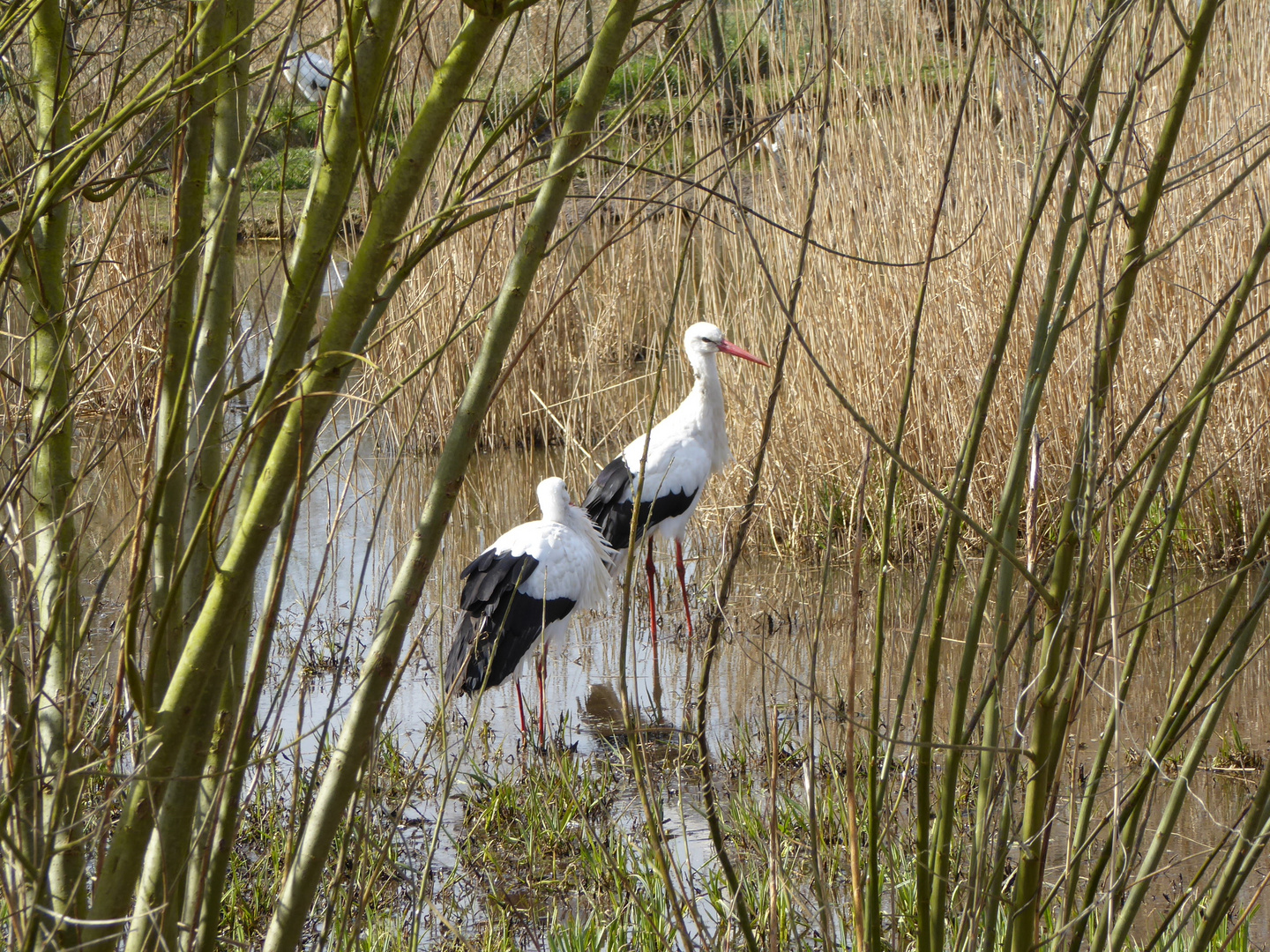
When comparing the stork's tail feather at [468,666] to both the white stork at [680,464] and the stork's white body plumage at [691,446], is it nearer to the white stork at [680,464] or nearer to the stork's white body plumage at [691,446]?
the white stork at [680,464]

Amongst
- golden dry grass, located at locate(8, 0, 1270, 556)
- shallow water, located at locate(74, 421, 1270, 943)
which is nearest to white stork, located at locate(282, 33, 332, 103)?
shallow water, located at locate(74, 421, 1270, 943)

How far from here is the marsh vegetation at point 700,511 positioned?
0.95 m

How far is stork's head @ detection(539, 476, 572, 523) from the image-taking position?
4.39 m

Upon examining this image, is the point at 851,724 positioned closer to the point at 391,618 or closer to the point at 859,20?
the point at 391,618

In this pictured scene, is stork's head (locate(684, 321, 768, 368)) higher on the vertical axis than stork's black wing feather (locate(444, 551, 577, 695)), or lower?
higher

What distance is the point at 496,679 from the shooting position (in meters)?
3.82

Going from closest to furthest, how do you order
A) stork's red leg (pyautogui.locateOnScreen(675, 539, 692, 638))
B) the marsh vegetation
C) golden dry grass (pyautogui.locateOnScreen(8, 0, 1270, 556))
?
the marsh vegetation
golden dry grass (pyautogui.locateOnScreen(8, 0, 1270, 556))
stork's red leg (pyautogui.locateOnScreen(675, 539, 692, 638))

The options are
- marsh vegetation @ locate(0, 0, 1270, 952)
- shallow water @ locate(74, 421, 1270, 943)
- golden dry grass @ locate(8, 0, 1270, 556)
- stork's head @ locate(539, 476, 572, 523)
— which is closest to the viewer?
marsh vegetation @ locate(0, 0, 1270, 952)

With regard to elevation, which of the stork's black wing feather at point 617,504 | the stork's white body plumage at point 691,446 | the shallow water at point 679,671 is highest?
the stork's white body plumage at point 691,446

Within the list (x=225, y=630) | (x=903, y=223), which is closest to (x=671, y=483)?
(x=903, y=223)

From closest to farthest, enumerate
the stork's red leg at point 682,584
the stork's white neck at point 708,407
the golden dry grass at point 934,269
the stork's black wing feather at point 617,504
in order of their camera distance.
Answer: the golden dry grass at point 934,269 < the stork's red leg at point 682,584 < the stork's black wing feather at point 617,504 < the stork's white neck at point 708,407

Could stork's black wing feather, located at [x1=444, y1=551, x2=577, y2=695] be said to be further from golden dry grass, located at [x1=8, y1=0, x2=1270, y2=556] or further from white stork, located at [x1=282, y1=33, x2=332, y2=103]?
white stork, located at [x1=282, y1=33, x2=332, y2=103]

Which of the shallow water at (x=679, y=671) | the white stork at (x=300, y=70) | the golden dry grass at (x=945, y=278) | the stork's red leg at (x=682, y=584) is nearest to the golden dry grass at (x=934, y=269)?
the golden dry grass at (x=945, y=278)

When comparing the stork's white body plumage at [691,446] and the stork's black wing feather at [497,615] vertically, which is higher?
the stork's white body plumage at [691,446]
